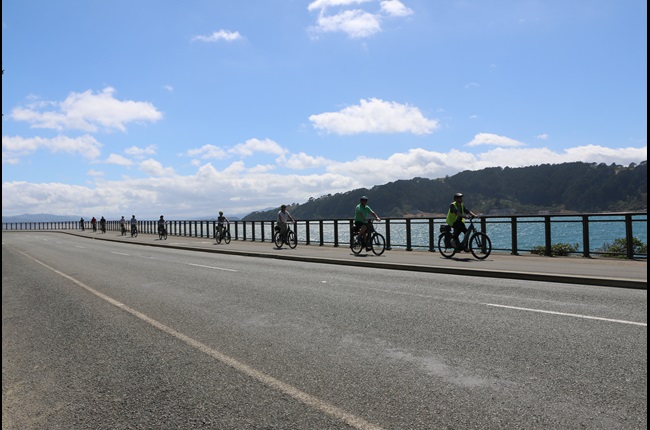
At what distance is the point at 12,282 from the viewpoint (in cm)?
1294

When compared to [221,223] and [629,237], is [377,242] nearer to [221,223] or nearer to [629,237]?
[629,237]

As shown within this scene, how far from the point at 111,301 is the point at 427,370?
658cm

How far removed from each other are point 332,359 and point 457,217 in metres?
10.7

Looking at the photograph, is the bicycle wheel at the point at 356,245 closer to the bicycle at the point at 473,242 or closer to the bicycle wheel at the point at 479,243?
the bicycle at the point at 473,242

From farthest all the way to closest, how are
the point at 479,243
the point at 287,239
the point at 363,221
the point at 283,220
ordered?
the point at 287,239, the point at 283,220, the point at 363,221, the point at 479,243

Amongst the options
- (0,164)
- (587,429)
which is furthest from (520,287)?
(0,164)

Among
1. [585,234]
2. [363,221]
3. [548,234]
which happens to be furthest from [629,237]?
[363,221]

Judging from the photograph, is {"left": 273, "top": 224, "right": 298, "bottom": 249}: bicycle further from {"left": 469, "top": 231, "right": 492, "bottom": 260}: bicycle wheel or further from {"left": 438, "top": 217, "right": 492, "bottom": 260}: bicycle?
{"left": 469, "top": 231, "right": 492, "bottom": 260}: bicycle wheel

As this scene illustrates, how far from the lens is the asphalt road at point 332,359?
3625mm

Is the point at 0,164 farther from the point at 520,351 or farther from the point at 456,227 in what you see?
the point at 456,227

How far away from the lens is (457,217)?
583 inches

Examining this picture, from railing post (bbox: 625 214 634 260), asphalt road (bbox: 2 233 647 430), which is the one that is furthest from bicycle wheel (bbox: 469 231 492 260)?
asphalt road (bbox: 2 233 647 430)

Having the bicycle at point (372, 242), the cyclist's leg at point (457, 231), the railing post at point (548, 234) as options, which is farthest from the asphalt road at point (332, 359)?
the bicycle at point (372, 242)

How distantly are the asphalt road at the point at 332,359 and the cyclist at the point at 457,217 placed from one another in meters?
5.17
